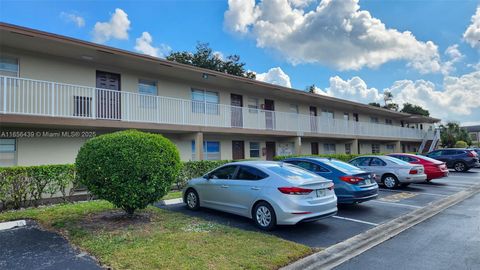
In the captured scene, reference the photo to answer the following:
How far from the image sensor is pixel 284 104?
22.1 metres

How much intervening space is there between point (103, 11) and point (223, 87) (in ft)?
23.2

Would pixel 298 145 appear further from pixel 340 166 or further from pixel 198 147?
pixel 340 166

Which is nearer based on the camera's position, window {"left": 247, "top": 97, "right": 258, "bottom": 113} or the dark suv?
window {"left": 247, "top": 97, "right": 258, "bottom": 113}

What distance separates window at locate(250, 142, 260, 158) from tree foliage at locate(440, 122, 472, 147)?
33970 millimetres

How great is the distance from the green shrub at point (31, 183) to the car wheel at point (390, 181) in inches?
485

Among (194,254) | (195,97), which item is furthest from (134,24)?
(194,254)

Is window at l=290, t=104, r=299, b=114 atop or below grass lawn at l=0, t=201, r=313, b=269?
atop

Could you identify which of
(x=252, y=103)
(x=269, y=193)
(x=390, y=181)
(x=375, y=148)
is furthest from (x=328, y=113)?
(x=269, y=193)

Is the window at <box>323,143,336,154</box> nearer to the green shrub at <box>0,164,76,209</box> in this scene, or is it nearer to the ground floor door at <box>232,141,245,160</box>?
the ground floor door at <box>232,141,245,160</box>

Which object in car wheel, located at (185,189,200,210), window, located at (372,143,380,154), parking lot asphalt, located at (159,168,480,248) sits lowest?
parking lot asphalt, located at (159,168,480,248)

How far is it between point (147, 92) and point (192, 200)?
306 inches

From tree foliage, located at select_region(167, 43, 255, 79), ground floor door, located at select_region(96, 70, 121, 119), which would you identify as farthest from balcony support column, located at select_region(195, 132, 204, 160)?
tree foliage, located at select_region(167, 43, 255, 79)

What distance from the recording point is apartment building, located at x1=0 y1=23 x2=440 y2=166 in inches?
418

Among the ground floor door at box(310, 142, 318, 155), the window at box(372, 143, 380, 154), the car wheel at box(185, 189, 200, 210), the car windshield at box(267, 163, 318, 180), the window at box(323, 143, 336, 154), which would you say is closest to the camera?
the car windshield at box(267, 163, 318, 180)
